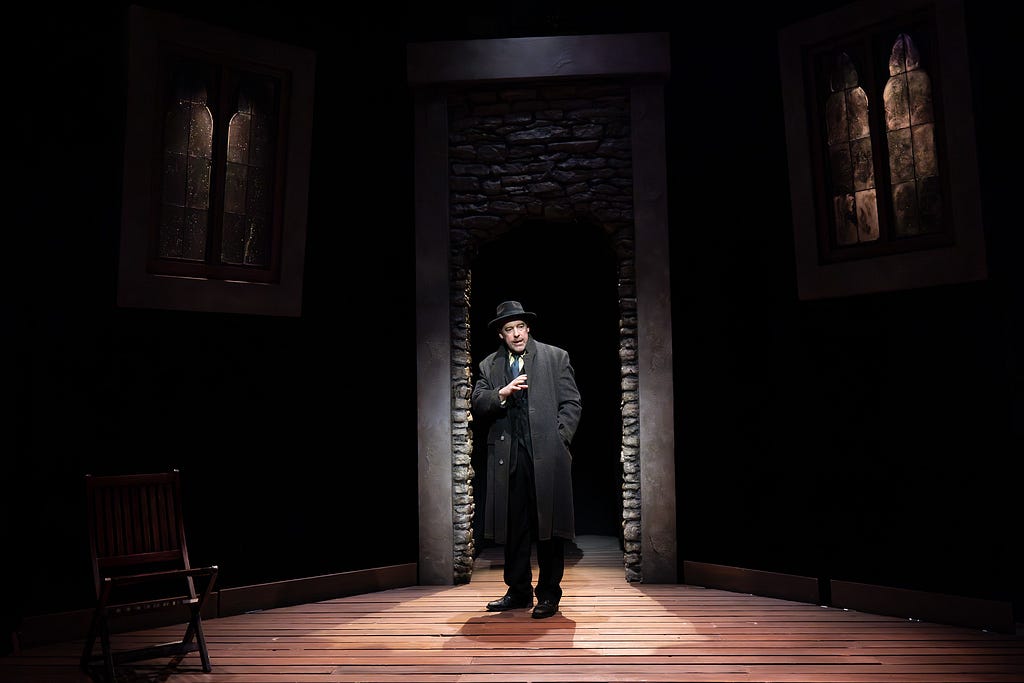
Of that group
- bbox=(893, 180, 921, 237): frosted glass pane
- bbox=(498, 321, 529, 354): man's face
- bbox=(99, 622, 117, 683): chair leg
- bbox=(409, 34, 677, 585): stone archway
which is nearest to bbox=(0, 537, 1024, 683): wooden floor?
bbox=(99, 622, 117, 683): chair leg

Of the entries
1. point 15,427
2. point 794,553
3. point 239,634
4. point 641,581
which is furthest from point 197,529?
point 794,553

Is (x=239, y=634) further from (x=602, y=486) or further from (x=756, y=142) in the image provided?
(x=756, y=142)

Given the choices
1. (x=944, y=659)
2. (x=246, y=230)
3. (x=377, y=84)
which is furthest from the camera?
(x=377, y=84)

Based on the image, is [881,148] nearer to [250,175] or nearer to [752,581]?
[752,581]

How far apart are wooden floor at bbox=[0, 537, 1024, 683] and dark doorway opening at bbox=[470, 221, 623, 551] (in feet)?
7.73

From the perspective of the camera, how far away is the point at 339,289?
5762mm

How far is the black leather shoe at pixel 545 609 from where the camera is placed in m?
4.83

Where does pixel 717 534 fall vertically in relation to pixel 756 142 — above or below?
below

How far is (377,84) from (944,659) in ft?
17.6

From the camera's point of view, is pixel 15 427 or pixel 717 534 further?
pixel 717 534

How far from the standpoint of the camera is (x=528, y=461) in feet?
16.1

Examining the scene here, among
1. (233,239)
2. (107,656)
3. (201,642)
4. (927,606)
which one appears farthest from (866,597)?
(233,239)

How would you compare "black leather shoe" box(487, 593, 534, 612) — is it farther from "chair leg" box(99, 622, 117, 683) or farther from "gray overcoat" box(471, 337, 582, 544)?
"chair leg" box(99, 622, 117, 683)

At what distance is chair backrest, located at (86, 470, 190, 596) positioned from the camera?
4.30 meters
